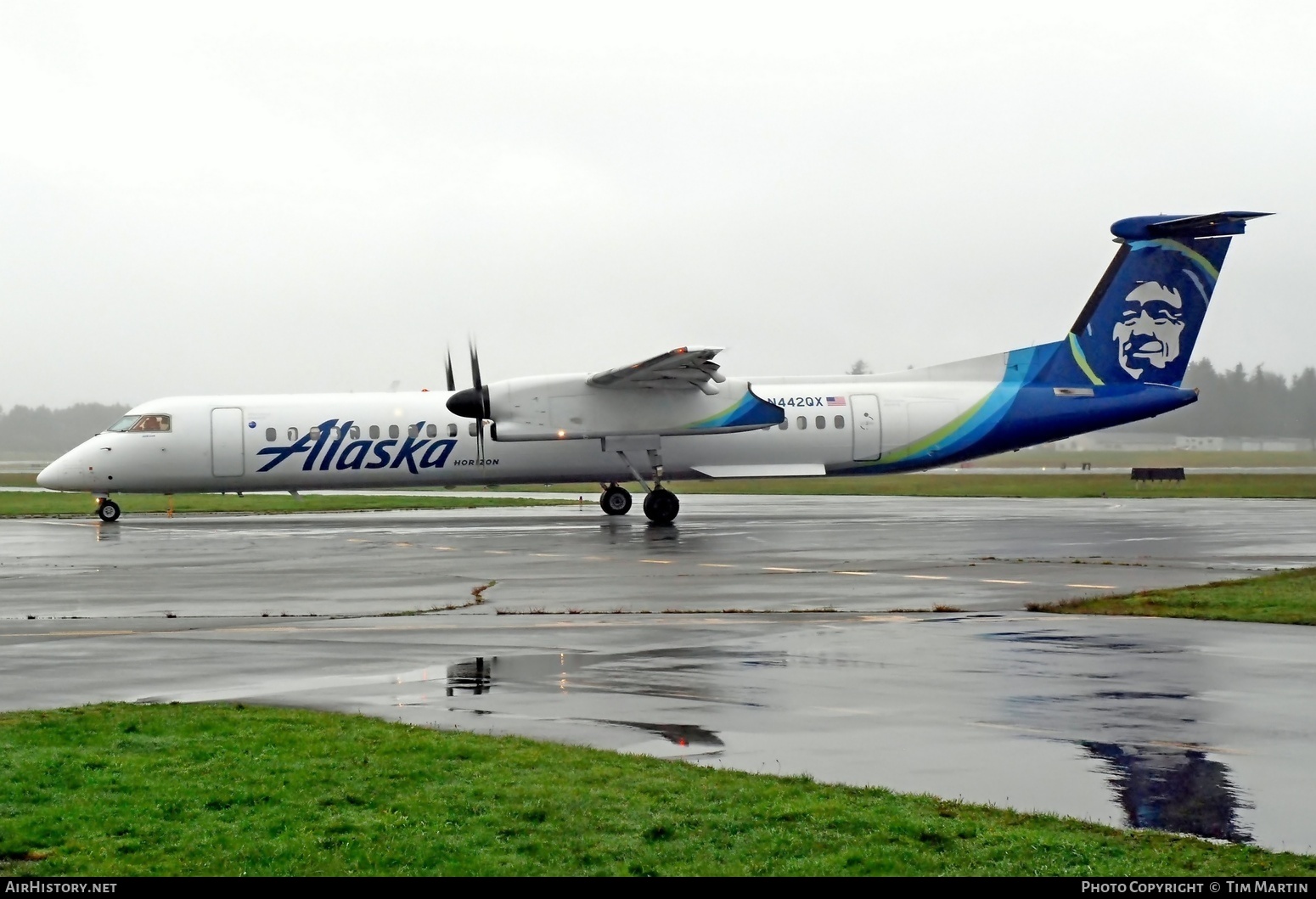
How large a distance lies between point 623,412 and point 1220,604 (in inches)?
744

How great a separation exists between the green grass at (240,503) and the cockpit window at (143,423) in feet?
23.1

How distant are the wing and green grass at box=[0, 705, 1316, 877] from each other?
72.9ft

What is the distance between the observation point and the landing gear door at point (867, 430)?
32969mm

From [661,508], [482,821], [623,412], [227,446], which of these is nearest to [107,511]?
[227,446]

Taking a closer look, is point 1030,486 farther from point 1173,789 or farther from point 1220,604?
point 1173,789

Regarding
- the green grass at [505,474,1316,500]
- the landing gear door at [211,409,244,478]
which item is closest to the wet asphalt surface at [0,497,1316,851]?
the landing gear door at [211,409,244,478]

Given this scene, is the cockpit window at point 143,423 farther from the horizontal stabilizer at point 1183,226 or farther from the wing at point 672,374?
the horizontal stabilizer at point 1183,226

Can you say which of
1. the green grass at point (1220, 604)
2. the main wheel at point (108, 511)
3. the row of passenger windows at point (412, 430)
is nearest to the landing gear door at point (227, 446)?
the row of passenger windows at point (412, 430)

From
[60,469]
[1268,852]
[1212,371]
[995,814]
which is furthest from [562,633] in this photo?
[1212,371]

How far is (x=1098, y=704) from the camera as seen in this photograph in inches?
357

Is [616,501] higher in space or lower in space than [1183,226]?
lower

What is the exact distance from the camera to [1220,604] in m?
14.9

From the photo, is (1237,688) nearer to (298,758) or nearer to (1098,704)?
(1098,704)

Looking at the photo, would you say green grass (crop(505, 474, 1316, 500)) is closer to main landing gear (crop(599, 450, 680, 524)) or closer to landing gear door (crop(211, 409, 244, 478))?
main landing gear (crop(599, 450, 680, 524))
